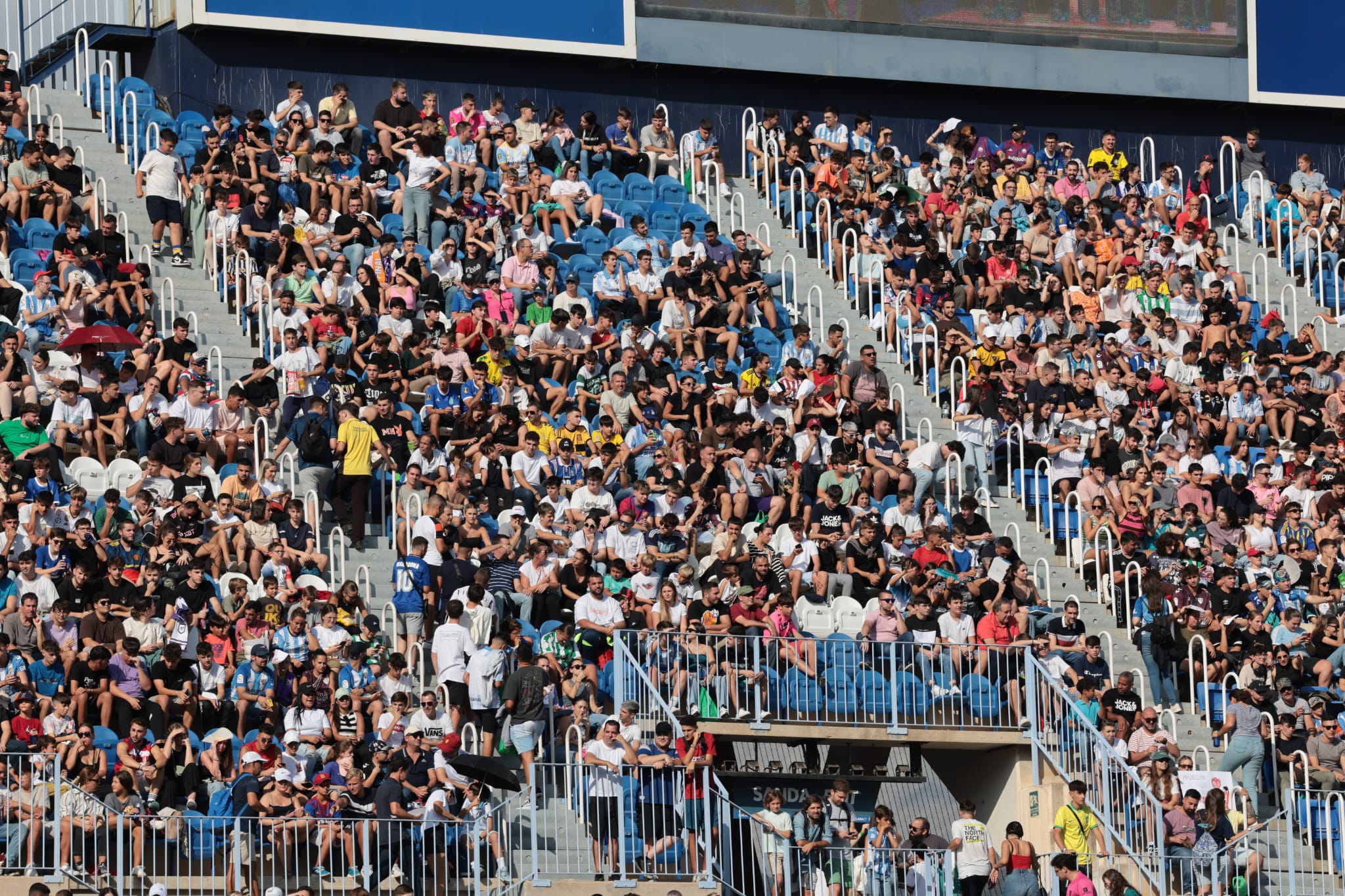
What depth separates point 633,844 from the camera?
19.5 metres

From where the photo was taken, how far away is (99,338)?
23.5 metres

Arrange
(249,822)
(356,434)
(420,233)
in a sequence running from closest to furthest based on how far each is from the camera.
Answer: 1. (249,822)
2. (356,434)
3. (420,233)

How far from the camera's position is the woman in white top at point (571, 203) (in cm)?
2809

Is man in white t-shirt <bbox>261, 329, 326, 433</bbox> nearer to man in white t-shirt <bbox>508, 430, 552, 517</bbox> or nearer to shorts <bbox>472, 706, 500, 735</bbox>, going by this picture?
man in white t-shirt <bbox>508, 430, 552, 517</bbox>

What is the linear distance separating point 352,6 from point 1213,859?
606 inches

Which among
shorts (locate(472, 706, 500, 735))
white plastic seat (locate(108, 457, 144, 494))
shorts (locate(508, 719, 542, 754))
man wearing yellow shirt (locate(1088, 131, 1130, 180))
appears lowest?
shorts (locate(508, 719, 542, 754))

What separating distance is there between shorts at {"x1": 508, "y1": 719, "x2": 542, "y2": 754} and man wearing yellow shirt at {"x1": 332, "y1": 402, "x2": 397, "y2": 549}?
3213 millimetres

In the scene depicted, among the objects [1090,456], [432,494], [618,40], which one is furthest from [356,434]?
[618,40]

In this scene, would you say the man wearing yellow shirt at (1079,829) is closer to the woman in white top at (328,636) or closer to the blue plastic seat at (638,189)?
the woman in white top at (328,636)

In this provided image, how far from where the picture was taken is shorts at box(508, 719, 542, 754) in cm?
2039

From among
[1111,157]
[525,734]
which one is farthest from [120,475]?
[1111,157]

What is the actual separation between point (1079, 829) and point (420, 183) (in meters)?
10.7

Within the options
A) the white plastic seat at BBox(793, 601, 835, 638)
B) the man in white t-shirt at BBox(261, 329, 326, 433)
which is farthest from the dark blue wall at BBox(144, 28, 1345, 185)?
the white plastic seat at BBox(793, 601, 835, 638)

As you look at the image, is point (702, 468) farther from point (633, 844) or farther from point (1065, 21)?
point (1065, 21)
